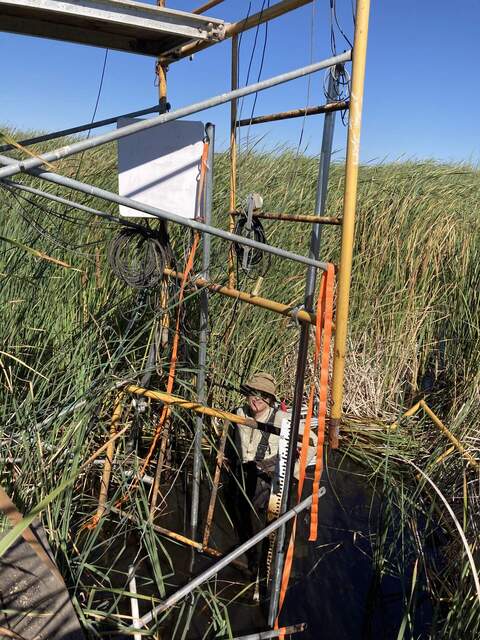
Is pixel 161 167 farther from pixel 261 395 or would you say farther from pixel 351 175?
pixel 261 395

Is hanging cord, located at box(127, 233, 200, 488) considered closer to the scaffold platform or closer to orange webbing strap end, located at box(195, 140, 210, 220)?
orange webbing strap end, located at box(195, 140, 210, 220)

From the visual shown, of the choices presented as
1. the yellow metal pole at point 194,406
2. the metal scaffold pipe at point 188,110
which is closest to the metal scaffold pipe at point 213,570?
the yellow metal pole at point 194,406

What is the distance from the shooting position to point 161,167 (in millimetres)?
2721

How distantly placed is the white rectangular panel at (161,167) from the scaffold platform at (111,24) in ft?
1.41

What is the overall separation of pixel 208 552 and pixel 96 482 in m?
0.85

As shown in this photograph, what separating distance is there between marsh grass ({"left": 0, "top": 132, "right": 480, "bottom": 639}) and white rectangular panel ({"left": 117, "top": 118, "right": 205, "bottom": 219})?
1.50ft

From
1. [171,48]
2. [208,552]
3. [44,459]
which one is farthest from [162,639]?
[171,48]

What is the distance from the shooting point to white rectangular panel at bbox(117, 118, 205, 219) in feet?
8.84

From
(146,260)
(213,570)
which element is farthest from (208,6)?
(213,570)

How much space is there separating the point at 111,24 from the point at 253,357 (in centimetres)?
267

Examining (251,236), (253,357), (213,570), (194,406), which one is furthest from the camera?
(253,357)

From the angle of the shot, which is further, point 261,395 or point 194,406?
point 261,395

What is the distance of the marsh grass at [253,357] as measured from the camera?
99.5 inches

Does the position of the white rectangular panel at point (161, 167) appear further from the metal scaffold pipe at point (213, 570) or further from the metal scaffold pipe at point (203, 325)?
the metal scaffold pipe at point (213, 570)
